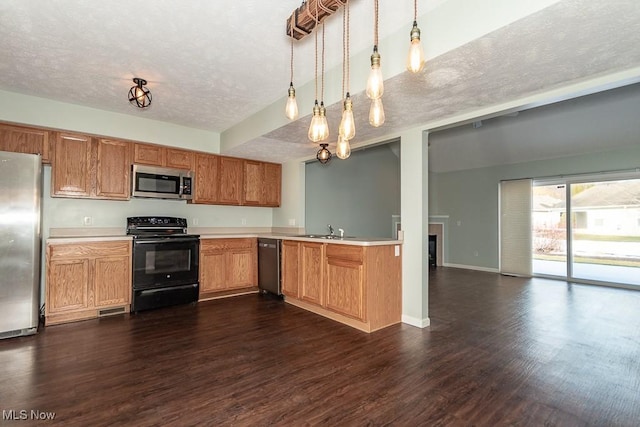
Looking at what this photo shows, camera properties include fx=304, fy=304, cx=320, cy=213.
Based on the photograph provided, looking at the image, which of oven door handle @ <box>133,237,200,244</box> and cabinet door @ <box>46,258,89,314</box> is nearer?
cabinet door @ <box>46,258,89,314</box>

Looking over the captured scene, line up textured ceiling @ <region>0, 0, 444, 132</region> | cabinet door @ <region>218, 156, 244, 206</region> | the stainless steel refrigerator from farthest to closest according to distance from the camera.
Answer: cabinet door @ <region>218, 156, 244, 206</region> < the stainless steel refrigerator < textured ceiling @ <region>0, 0, 444, 132</region>

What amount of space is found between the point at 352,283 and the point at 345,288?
0.42ft

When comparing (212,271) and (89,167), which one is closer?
(89,167)

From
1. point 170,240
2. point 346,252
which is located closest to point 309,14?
point 346,252

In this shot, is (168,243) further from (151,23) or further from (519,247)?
(519,247)

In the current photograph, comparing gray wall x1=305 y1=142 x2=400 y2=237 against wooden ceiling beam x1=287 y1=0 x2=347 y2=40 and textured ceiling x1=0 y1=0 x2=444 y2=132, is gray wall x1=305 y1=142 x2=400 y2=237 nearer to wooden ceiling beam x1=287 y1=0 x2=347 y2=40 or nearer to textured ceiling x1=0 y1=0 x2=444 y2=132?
textured ceiling x1=0 y1=0 x2=444 y2=132

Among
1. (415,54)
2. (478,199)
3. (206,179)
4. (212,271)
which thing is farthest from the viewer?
(478,199)

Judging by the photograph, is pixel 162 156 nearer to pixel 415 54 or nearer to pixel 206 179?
pixel 206 179

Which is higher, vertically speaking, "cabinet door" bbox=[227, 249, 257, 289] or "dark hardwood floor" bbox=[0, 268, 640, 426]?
"cabinet door" bbox=[227, 249, 257, 289]

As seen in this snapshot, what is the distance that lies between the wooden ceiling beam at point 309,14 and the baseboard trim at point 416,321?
3018 mm

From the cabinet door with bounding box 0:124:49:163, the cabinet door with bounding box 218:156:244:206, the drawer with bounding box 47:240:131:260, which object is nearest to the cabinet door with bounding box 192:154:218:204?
the cabinet door with bounding box 218:156:244:206

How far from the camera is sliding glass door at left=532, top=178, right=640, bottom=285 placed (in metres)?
5.48

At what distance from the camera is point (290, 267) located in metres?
4.32

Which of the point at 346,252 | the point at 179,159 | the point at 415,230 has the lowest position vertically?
the point at 346,252
